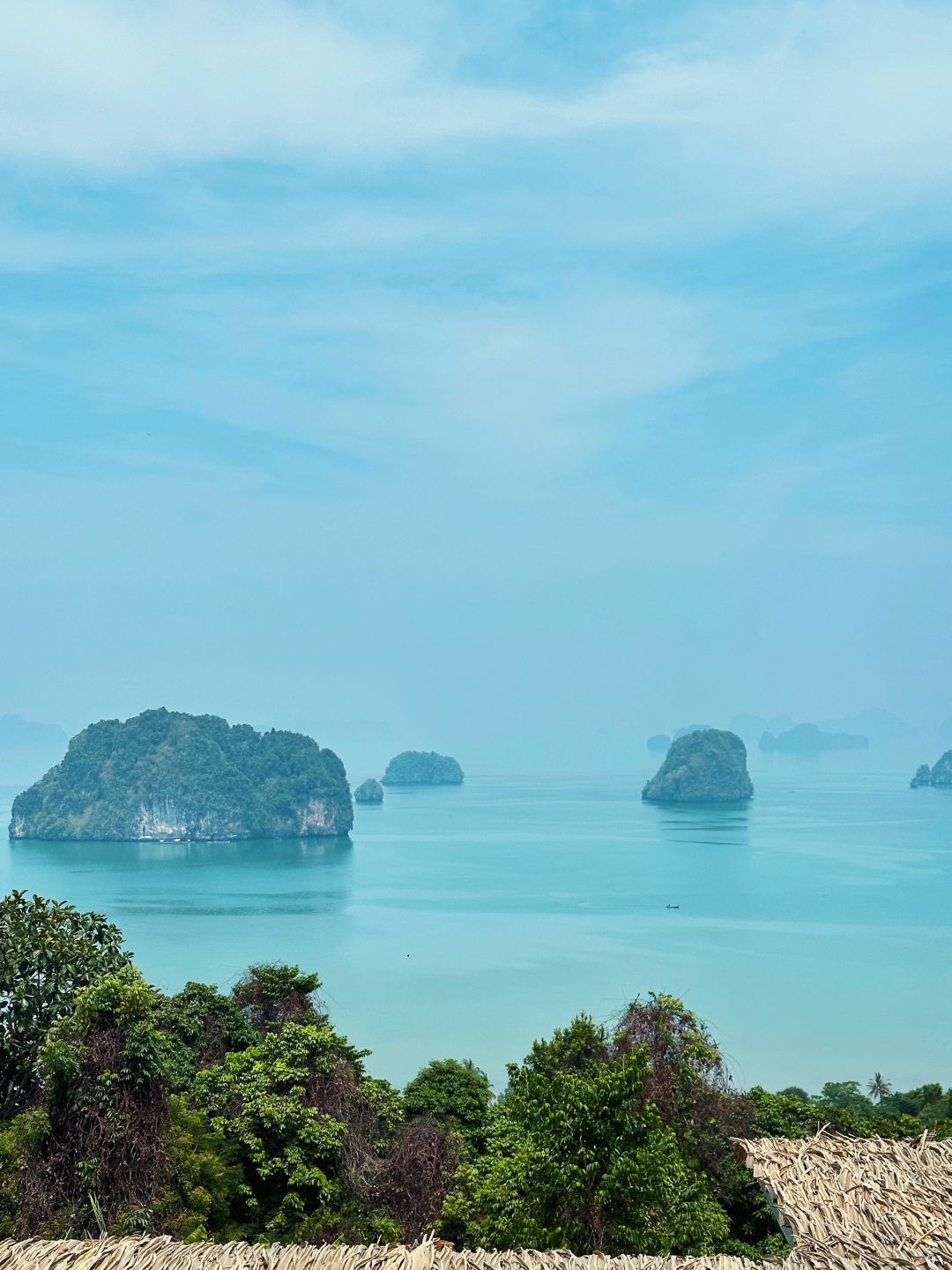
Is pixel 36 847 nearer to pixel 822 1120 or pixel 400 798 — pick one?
pixel 400 798

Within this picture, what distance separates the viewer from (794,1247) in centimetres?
578

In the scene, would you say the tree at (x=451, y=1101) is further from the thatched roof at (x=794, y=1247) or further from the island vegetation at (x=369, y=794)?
the island vegetation at (x=369, y=794)

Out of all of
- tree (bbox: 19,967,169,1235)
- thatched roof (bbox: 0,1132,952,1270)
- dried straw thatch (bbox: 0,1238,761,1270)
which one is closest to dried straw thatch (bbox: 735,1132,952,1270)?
thatched roof (bbox: 0,1132,952,1270)

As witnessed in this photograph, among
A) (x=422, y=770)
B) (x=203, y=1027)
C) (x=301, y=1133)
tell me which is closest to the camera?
(x=301, y=1133)

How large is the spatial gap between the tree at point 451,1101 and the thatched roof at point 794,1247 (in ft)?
14.4

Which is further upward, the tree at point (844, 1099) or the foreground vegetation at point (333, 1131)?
the foreground vegetation at point (333, 1131)

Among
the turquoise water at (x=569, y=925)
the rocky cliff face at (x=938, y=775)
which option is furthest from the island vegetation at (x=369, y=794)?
the rocky cliff face at (x=938, y=775)

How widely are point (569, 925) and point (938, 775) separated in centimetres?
7845

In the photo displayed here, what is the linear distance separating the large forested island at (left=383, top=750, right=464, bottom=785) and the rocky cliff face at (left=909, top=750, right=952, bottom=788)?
46667mm

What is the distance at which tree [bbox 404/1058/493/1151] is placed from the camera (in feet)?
34.6

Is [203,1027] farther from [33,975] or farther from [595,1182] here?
[595,1182]

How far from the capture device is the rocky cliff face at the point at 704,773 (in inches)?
3536

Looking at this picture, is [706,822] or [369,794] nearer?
A: [706,822]

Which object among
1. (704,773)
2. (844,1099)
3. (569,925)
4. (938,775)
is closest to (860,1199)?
(844,1099)
